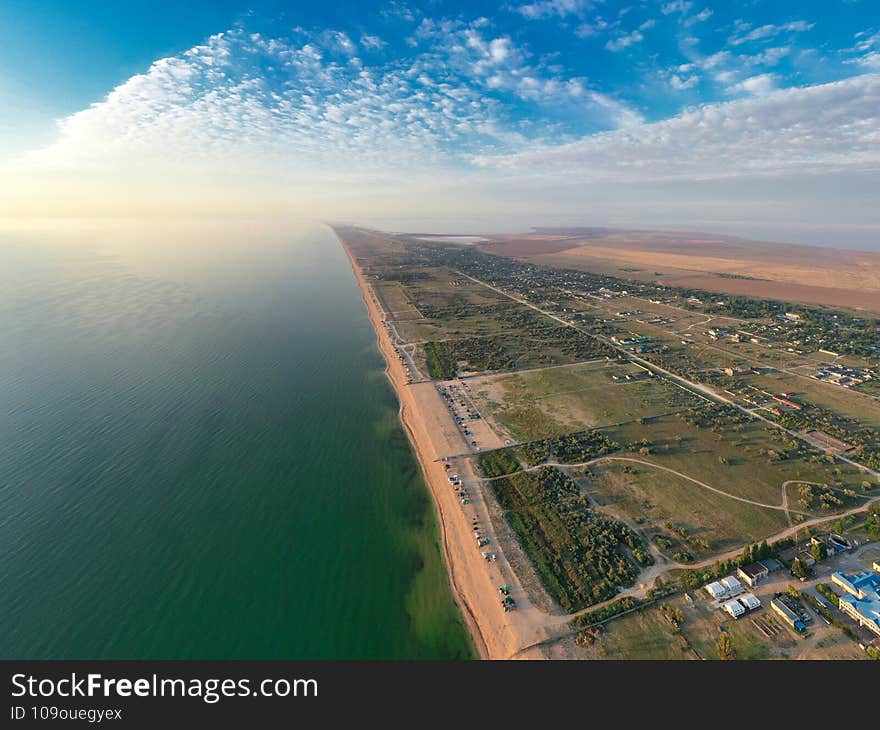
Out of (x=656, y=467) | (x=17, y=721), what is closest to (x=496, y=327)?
(x=656, y=467)

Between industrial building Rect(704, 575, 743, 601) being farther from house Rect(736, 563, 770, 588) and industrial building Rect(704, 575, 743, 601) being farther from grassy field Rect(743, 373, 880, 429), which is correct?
grassy field Rect(743, 373, 880, 429)

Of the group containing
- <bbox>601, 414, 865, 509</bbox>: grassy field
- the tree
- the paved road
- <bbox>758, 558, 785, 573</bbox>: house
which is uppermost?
the paved road

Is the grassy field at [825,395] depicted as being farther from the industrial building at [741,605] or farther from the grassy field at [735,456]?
the industrial building at [741,605]

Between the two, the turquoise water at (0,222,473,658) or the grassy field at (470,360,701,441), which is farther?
the grassy field at (470,360,701,441)

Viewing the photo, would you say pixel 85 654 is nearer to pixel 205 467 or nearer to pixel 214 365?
pixel 205 467

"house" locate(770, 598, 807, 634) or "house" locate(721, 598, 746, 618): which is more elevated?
"house" locate(770, 598, 807, 634)

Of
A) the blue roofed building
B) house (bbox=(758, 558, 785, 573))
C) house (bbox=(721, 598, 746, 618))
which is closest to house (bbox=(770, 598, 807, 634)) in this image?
house (bbox=(721, 598, 746, 618))
